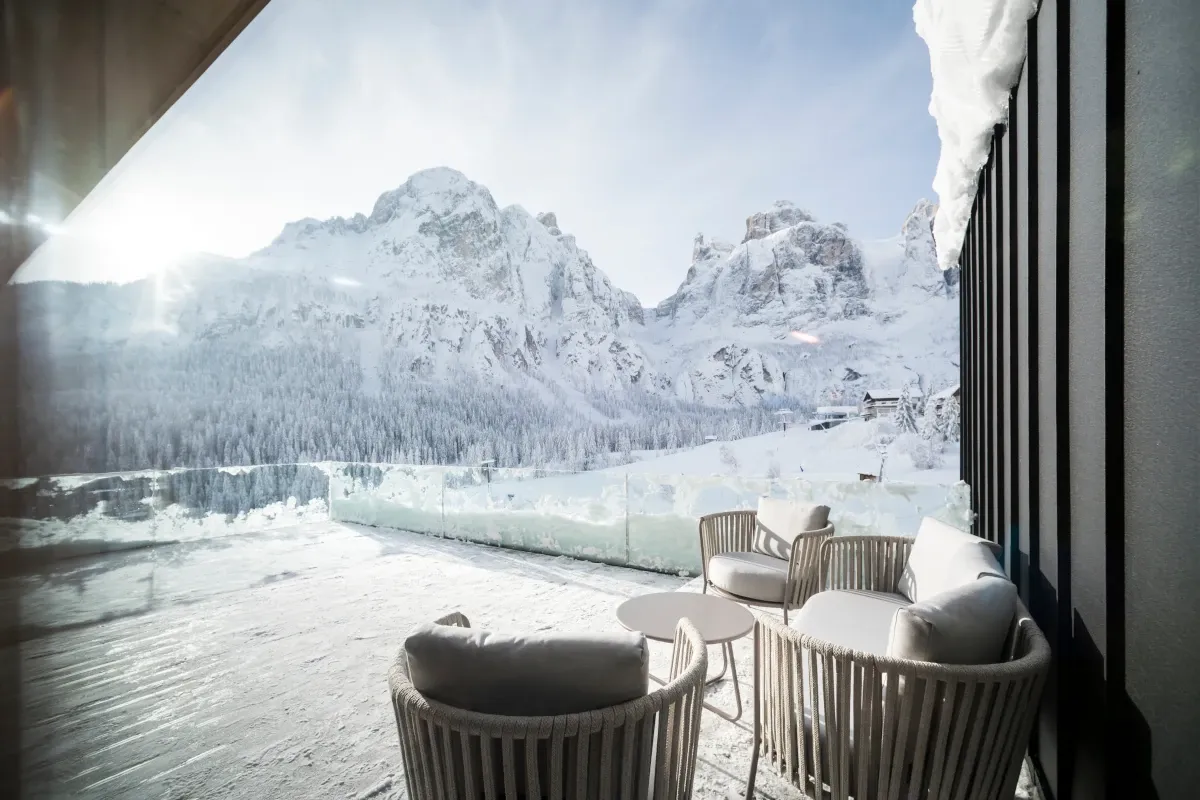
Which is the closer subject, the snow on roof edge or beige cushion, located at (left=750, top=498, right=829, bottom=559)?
the snow on roof edge

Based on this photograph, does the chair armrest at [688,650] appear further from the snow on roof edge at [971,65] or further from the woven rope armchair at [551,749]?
the snow on roof edge at [971,65]

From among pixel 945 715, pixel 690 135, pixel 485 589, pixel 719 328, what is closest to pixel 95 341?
pixel 485 589

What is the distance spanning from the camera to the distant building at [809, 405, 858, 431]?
387 inches

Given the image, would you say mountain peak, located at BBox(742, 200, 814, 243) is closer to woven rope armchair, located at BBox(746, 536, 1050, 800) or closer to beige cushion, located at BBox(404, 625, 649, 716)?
woven rope armchair, located at BBox(746, 536, 1050, 800)

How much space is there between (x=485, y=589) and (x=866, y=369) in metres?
8.57

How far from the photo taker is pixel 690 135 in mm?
8359

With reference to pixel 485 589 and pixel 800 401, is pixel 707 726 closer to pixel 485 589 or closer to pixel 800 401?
pixel 485 589

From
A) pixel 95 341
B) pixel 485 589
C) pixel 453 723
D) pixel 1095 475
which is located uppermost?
pixel 95 341

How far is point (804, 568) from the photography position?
2.99m

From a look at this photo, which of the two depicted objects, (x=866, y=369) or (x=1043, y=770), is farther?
(x=866, y=369)

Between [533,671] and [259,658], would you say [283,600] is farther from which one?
[533,671]

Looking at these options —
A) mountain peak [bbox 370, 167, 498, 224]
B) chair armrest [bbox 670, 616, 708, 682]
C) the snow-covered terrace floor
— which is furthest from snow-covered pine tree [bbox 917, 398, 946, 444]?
mountain peak [bbox 370, 167, 498, 224]

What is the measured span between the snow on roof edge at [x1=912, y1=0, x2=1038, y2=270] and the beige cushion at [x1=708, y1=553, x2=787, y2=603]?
2.45 metres

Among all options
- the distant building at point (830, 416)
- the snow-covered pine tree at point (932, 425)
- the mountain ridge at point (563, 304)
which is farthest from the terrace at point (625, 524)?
the mountain ridge at point (563, 304)
